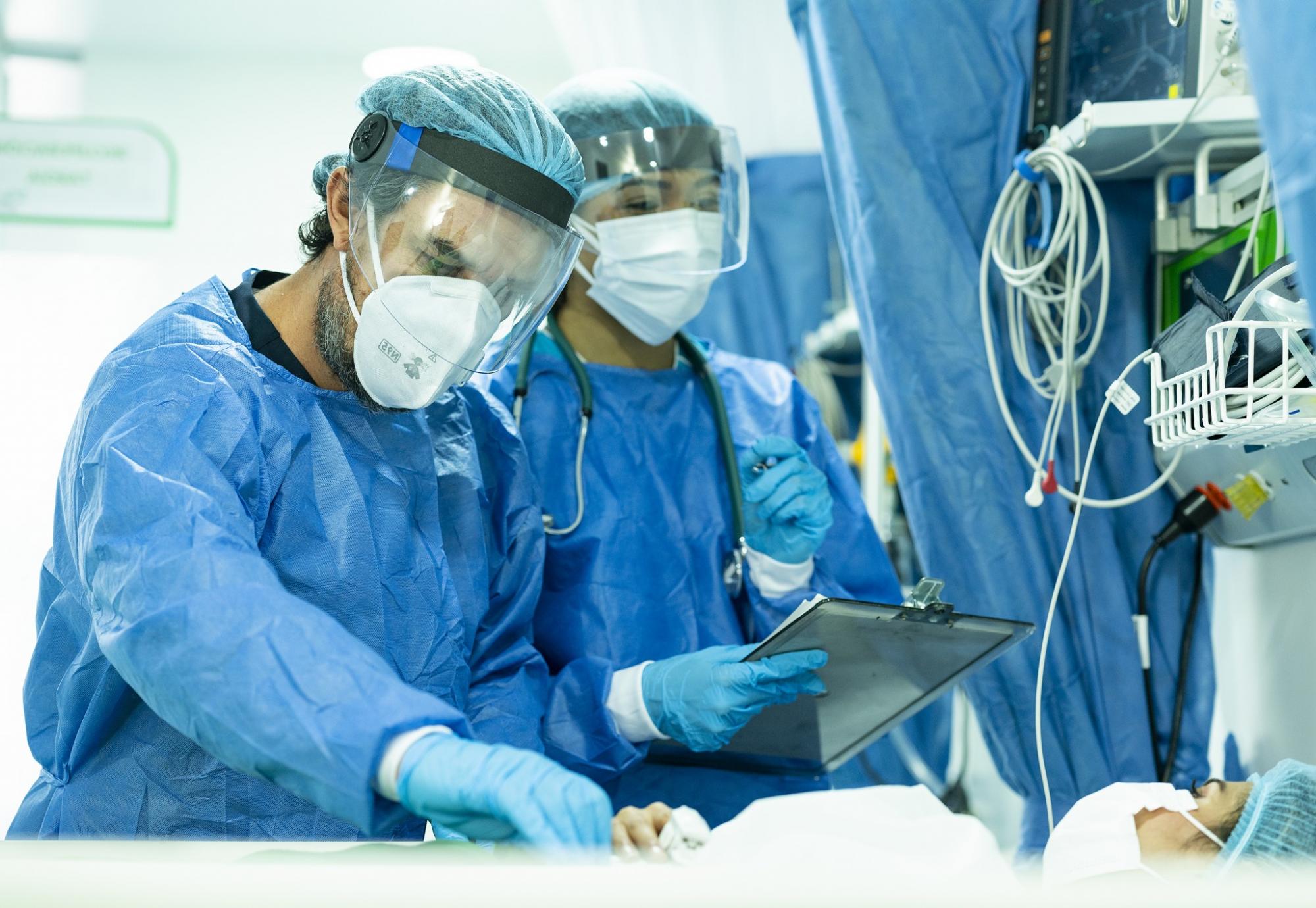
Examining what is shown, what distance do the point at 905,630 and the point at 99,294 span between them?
2.54 m

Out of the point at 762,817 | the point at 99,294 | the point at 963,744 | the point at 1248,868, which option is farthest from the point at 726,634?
the point at 99,294

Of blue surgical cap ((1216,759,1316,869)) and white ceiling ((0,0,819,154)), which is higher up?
white ceiling ((0,0,819,154))

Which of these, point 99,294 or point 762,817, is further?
point 99,294

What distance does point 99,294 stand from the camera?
2996 millimetres

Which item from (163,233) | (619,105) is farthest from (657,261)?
(163,233)

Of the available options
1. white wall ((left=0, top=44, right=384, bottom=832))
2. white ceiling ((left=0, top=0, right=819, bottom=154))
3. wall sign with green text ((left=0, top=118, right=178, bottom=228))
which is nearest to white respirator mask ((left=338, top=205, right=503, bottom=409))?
white ceiling ((left=0, top=0, right=819, bottom=154))

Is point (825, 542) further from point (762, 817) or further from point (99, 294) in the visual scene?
point (99, 294)

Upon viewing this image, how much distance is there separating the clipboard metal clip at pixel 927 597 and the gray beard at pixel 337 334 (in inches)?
25.4

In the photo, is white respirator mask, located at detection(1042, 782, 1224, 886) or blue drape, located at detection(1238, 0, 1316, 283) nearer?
blue drape, located at detection(1238, 0, 1316, 283)

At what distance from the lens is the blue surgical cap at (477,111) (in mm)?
1225

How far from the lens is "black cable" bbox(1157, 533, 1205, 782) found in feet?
5.62

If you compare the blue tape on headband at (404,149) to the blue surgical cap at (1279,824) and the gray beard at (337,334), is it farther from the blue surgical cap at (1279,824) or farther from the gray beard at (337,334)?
the blue surgical cap at (1279,824)

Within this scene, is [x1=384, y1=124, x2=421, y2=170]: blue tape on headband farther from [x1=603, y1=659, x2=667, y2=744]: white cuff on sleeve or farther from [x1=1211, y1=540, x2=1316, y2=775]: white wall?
[x1=1211, y1=540, x2=1316, y2=775]: white wall

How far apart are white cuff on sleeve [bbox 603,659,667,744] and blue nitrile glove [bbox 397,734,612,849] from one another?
0.55 meters
